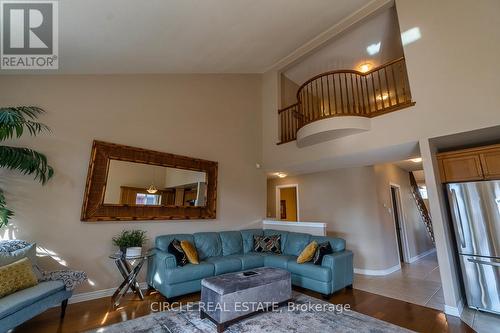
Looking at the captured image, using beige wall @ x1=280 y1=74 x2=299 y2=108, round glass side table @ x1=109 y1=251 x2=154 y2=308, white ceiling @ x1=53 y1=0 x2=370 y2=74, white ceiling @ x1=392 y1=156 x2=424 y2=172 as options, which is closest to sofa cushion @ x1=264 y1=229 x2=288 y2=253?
round glass side table @ x1=109 y1=251 x2=154 y2=308

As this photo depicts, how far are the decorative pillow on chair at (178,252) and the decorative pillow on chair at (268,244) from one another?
1666 mm

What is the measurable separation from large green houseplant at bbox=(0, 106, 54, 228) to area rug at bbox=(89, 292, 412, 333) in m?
2.01

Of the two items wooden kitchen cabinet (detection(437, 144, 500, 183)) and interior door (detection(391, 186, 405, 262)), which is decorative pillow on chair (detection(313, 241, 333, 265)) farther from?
interior door (detection(391, 186, 405, 262))

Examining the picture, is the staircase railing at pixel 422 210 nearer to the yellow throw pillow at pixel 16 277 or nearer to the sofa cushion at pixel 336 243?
the sofa cushion at pixel 336 243

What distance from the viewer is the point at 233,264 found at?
3830 millimetres

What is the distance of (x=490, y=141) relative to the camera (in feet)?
11.4

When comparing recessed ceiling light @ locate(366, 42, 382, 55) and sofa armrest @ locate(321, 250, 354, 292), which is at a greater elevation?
recessed ceiling light @ locate(366, 42, 382, 55)

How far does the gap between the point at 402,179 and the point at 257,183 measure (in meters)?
4.36

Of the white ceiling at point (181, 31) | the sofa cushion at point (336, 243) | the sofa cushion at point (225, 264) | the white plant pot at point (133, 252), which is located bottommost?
the sofa cushion at point (225, 264)

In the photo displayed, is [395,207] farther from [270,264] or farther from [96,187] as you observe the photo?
[96,187]

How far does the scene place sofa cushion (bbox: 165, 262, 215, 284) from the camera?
3.18 meters

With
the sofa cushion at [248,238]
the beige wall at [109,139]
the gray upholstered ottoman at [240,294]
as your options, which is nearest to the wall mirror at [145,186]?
the beige wall at [109,139]

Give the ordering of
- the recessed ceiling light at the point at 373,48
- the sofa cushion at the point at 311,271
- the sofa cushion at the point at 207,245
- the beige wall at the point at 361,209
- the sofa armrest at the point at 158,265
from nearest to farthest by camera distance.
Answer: the sofa armrest at the point at 158,265, the sofa cushion at the point at 311,271, the sofa cushion at the point at 207,245, the beige wall at the point at 361,209, the recessed ceiling light at the point at 373,48

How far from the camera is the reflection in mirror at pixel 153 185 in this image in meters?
3.66
